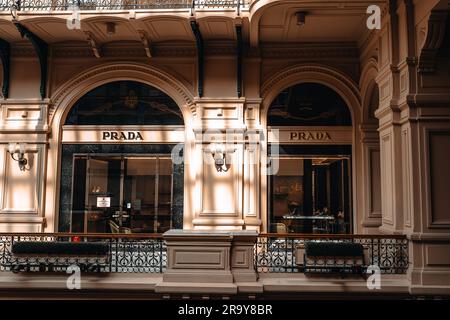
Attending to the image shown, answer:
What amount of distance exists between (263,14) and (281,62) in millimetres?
1954

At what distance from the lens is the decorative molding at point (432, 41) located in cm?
695

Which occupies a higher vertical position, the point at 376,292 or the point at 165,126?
the point at 165,126

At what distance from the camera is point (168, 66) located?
1076 cm

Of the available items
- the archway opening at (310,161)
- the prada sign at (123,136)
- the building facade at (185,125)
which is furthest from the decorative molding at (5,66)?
the archway opening at (310,161)

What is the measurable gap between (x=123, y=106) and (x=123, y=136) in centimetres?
75

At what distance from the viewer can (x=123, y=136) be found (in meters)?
10.8

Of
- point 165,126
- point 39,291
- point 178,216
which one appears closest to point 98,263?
point 39,291

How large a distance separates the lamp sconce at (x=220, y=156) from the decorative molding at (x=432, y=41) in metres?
4.49

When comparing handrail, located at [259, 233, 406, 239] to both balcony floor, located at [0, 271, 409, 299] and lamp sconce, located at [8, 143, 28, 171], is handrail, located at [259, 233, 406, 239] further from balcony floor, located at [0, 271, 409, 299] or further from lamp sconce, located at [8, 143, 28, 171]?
lamp sconce, located at [8, 143, 28, 171]

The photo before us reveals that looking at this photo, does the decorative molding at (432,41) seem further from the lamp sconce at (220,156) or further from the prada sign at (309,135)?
the lamp sconce at (220,156)

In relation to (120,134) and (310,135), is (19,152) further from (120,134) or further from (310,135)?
(310,135)

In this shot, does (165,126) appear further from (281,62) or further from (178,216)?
(281,62)

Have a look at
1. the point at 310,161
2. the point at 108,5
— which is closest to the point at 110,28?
the point at 108,5

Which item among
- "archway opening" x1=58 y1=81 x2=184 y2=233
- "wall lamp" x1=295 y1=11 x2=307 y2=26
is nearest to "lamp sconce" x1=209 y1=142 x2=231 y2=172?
"archway opening" x1=58 y1=81 x2=184 y2=233
